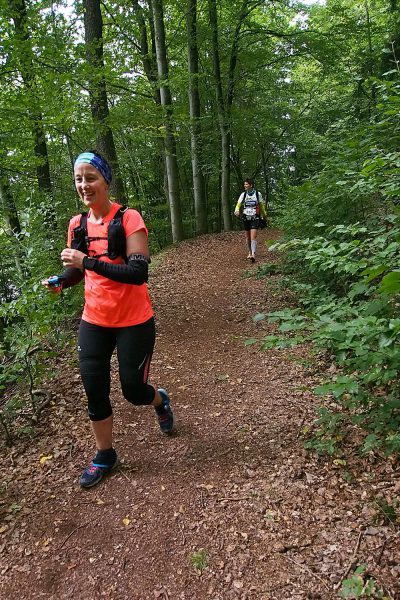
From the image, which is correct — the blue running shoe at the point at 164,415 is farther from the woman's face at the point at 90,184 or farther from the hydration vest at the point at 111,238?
the woman's face at the point at 90,184

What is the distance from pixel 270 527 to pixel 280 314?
1.37 m

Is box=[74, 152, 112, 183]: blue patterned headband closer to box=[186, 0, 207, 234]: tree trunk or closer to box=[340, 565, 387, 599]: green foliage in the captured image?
box=[340, 565, 387, 599]: green foliage

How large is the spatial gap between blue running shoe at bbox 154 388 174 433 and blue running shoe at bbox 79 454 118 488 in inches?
21.8

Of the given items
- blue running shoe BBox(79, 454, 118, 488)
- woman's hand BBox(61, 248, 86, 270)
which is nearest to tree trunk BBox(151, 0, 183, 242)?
woman's hand BBox(61, 248, 86, 270)

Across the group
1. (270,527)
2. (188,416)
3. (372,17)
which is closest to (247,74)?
(372,17)

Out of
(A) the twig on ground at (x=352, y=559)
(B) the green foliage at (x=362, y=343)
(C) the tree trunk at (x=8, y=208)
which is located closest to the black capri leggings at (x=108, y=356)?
(B) the green foliage at (x=362, y=343)

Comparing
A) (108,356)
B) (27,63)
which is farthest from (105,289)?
(27,63)

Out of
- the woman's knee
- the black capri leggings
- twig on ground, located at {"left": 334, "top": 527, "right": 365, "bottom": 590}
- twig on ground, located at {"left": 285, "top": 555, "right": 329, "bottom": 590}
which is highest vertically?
the black capri leggings

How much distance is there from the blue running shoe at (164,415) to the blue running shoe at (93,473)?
55 cm

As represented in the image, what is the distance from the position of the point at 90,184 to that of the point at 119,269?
68 centimetres

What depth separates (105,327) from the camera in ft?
10.0

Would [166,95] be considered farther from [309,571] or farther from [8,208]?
[309,571]

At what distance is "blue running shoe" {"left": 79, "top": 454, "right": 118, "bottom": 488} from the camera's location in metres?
3.20

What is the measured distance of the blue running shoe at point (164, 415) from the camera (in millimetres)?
3643
